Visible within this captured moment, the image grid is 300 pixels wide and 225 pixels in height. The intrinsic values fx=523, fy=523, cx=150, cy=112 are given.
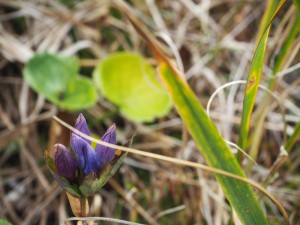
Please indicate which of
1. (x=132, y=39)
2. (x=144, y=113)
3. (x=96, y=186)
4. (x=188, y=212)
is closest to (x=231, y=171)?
(x=96, y=186)

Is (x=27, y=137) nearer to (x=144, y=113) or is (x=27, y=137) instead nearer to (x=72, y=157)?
(x=144, y=113)

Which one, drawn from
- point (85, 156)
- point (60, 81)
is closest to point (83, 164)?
point (85, 156)

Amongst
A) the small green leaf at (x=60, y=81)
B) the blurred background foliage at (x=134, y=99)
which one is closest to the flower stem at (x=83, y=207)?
the blurred background foliage at (x=134, y=99)

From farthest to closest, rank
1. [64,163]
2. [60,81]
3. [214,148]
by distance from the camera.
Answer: [60,81] < [214,148] < [64,163]

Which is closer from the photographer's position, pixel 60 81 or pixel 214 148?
pixel 214 148

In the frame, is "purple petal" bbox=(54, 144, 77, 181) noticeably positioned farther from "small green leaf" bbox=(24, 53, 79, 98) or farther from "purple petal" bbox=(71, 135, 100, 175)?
"small green leaf" bbox=(24, 53, 79, 98)

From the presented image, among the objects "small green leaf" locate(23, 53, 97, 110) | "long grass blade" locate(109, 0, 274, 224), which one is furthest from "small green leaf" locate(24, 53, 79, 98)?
"long grass blade" locate(109, 0, 274, 224)

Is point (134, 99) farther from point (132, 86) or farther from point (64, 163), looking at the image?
point (64, 163)
